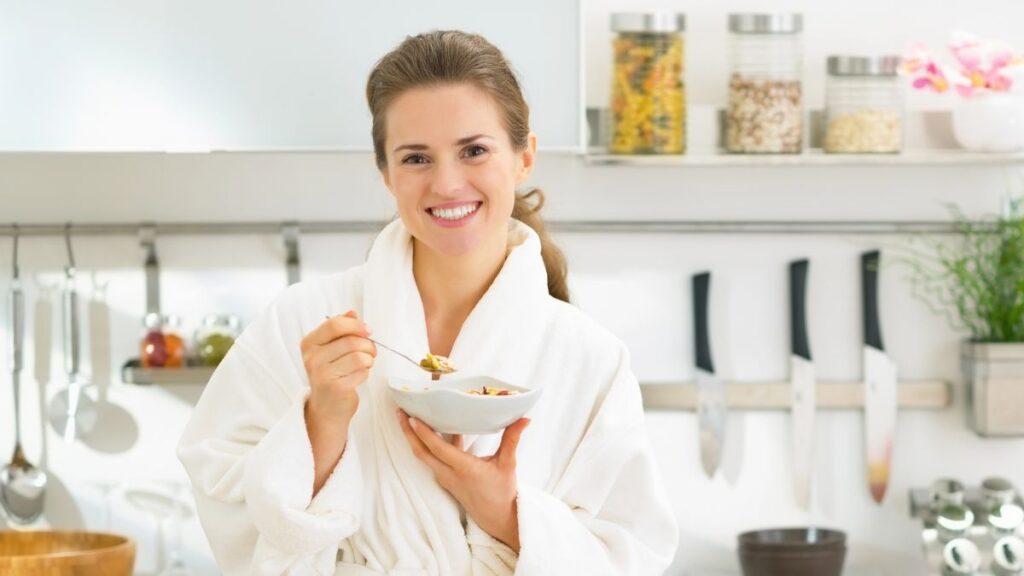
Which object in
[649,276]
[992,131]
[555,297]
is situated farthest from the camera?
[649,276]

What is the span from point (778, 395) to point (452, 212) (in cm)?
135

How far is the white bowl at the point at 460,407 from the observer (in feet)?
4.79

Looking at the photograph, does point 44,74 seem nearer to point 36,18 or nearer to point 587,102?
point 36,18

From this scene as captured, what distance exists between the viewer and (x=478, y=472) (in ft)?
5.05

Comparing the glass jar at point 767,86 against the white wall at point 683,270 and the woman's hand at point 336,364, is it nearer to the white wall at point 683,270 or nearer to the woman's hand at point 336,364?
the white wall at point 683,270

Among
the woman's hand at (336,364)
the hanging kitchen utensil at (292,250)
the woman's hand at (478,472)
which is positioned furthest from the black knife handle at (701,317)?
the woman's hand at (336,364)

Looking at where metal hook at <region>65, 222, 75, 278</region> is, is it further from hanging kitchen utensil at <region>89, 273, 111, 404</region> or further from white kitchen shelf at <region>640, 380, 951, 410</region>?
white kitchen shelf at <region>640, 380, 951, 410</region>

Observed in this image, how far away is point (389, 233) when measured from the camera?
1.69m

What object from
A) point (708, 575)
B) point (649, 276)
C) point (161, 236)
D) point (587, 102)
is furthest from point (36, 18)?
point (708, 575)

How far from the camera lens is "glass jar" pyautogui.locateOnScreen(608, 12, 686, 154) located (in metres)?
2.55

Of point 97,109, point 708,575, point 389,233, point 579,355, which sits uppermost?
point 97,109

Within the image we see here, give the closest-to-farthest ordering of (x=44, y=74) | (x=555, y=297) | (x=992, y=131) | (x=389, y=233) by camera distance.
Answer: (x=389, y=233) → (x=555, y=297) → (x=44, y=74) → (x=992, y=131)

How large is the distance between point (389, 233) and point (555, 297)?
251 millimetres

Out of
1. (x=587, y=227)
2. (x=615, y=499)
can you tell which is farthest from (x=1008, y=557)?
(x=615, y=499)
